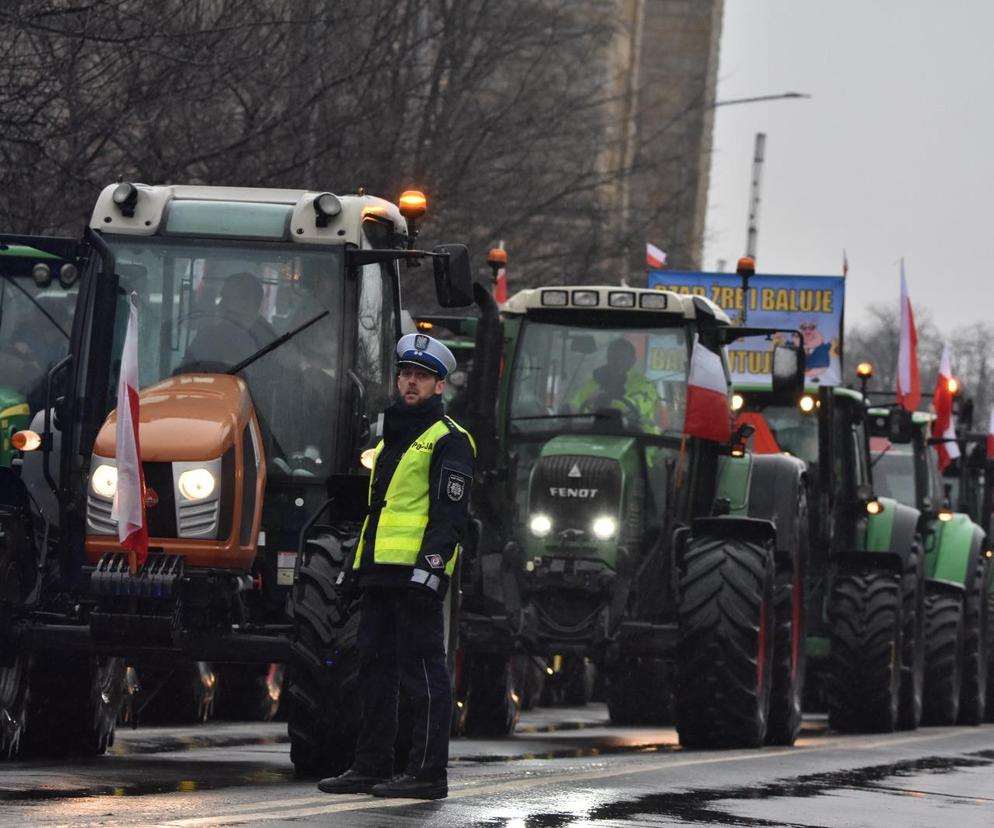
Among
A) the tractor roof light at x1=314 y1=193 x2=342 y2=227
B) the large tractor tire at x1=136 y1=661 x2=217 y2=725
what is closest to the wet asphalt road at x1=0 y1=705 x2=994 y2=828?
the large tractor tire at x1=136 y1=661 x2=217 y2=725

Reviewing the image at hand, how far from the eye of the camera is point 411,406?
10836 mm

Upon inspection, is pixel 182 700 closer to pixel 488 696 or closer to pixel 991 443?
pixel 488 696

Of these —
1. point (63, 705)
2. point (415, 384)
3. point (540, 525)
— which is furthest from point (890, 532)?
point (415, 384)

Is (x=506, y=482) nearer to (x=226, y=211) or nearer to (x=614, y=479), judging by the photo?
(x=614, y=479)

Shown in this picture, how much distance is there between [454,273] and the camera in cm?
1193

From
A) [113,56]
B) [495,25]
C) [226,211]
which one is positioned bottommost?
[226,211]

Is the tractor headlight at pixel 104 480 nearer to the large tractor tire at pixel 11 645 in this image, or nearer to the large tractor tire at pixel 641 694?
the large tractor tire at pixel 11 645

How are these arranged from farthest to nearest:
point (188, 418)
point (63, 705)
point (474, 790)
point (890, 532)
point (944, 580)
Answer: point (944, 580) < point (890, 532) < point (63, 705) < point (188, 418) < point (474, 790)

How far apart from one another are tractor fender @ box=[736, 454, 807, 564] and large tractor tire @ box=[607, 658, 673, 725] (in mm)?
3320

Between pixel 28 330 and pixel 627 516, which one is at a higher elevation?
pixel 28 330

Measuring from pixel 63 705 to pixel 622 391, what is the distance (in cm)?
482

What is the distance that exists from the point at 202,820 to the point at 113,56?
42.3 feet

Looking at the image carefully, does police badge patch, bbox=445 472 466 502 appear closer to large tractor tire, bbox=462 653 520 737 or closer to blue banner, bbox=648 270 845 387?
large tractor tire, bbox=462 653 520 737

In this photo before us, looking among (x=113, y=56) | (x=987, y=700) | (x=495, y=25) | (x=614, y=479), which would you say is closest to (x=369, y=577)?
(x=614, y=479)
